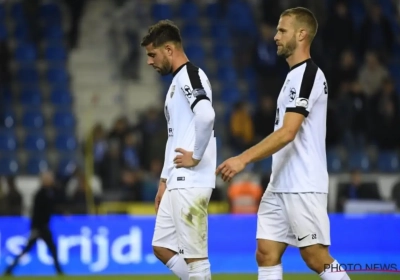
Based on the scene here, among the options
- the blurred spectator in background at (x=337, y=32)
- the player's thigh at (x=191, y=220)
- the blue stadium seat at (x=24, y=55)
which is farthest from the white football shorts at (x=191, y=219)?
the blue stadium seat at (x=24, y=55)

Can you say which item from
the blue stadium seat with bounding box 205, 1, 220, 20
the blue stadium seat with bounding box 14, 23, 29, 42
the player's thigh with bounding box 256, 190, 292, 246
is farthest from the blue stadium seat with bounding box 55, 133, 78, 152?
the player's thigh with bounding box 256, 190, 292, 246

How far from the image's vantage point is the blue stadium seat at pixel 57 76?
1798cm

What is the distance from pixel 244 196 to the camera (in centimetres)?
1449

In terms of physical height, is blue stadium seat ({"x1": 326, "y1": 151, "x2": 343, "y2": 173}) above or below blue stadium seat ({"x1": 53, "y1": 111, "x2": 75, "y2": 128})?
below

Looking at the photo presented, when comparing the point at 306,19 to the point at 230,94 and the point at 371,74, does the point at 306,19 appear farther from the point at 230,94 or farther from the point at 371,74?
the point at 230,94

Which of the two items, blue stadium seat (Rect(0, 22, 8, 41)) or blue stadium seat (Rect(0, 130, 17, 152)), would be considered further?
blue stadium seat (Rect(0, 22, 8, 41))

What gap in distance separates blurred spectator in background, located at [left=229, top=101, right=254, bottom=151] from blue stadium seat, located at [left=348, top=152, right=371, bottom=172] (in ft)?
6.12

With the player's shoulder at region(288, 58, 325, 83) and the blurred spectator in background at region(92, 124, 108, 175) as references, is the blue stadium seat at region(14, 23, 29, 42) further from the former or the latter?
the player's shoulder at region(288, 58, 325, 83)

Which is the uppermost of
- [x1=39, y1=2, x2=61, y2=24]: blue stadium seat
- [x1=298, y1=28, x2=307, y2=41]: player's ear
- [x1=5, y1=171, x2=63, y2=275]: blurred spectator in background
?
[x1=39, y1=2, x2=61, y2=24]: blue stadium seat

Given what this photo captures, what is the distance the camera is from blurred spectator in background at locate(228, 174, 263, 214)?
1441 cm

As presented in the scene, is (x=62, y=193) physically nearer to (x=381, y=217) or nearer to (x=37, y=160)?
(x=37, y=160)

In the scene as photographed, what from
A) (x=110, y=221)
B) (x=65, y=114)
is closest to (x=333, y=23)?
(x=65, y=114)

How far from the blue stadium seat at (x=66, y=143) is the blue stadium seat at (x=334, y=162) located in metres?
4.59

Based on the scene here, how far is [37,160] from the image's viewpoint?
16656 millimetres
